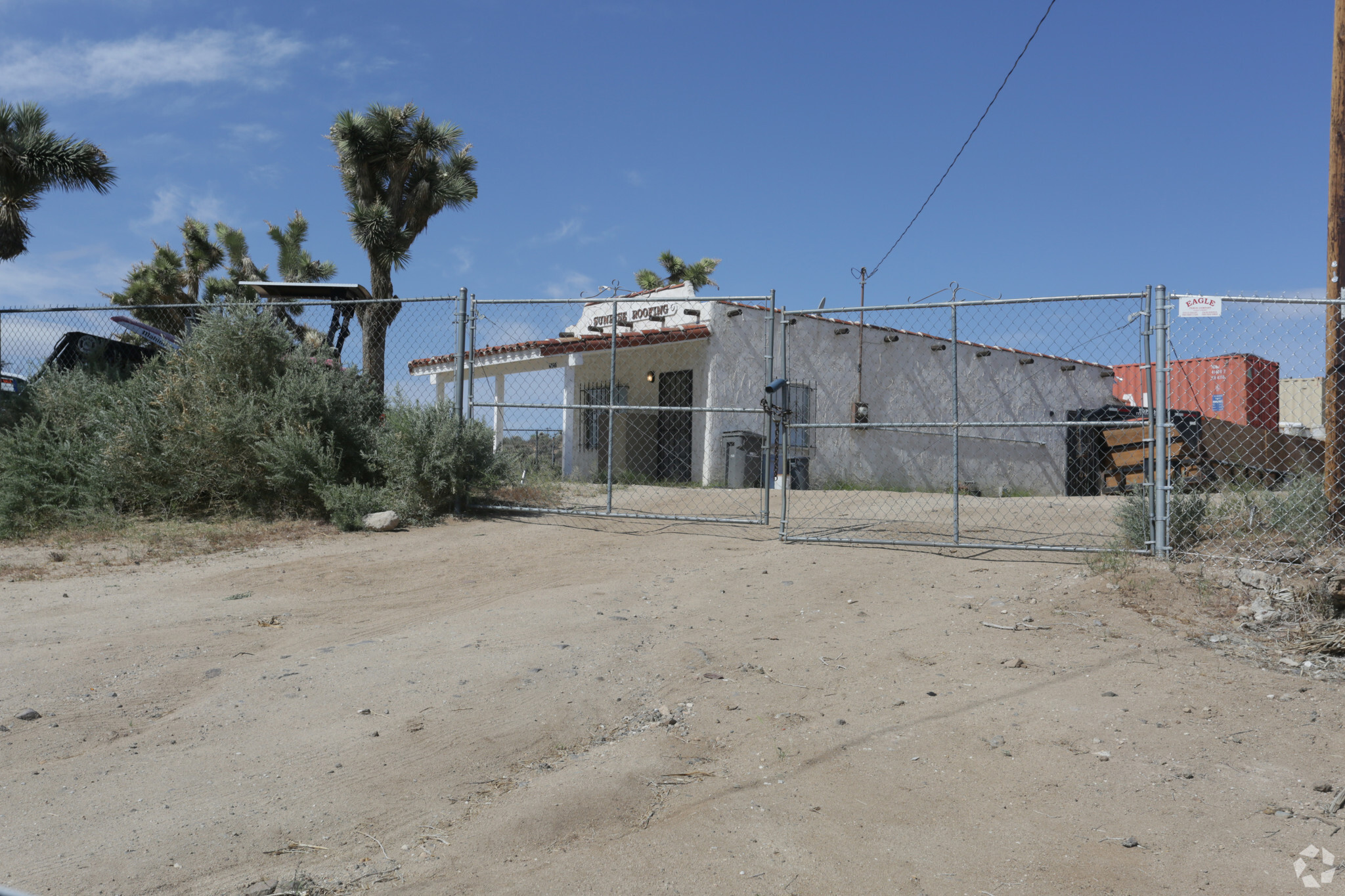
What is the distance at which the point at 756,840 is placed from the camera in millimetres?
2945

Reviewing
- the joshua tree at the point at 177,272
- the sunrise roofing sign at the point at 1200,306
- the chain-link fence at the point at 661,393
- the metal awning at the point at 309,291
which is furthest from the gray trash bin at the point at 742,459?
the joshua tree at the point at 177,272

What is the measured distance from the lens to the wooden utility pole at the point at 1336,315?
6.30m

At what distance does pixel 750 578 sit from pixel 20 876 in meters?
4.74

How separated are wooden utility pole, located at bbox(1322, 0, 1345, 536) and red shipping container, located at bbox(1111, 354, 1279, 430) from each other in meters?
14.1

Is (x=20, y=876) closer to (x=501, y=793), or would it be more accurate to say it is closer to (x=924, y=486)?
(x=501, y=793)

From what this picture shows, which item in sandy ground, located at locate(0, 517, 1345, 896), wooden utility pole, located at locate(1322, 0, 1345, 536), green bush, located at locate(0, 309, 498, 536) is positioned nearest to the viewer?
sandy ground, located at locate(0, 517, 1345, 896)

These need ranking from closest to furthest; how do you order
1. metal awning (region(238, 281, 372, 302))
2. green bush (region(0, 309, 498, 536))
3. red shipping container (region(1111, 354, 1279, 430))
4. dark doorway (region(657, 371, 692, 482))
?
green bush (region(0, 309, 498, 536)) → metal awning (region(238, 281, 372, 302)) → dark doorway (region(657, 371, 692, 482)) → red shipping container (region(1111, 354, 1279, 430))

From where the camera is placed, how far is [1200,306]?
6.64 metres

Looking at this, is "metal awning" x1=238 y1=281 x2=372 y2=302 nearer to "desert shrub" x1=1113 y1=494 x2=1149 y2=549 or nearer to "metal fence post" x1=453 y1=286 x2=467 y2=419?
"metal fence post" x1=453 y1=286 x2=467 y2=419

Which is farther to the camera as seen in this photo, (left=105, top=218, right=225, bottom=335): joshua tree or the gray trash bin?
(left=105, top=218, right=225, bottom=335): joshua tree

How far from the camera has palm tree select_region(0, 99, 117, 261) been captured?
42.3 ft

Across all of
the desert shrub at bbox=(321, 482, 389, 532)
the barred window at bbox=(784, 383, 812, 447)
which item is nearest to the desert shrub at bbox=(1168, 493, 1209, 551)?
the desert shrub at bbox=(321, 482, 389, 532)

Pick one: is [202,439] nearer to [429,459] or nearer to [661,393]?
[429,459]

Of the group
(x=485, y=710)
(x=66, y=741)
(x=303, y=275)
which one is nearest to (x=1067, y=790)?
(x=485, y=710)
